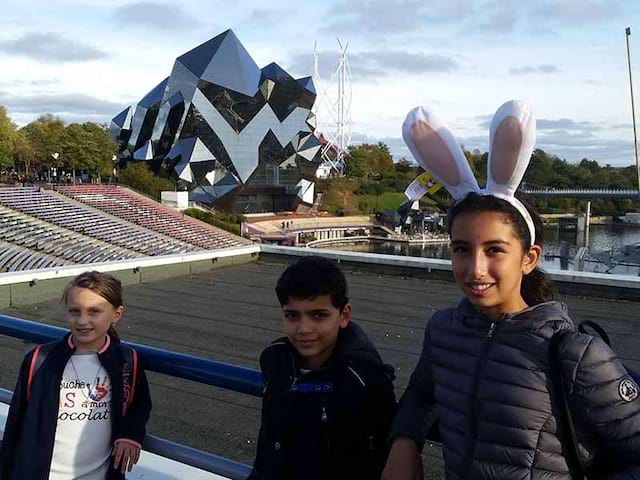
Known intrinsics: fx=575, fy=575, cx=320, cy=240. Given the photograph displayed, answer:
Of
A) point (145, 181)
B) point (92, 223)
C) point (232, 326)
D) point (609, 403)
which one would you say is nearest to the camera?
point (609, 403)

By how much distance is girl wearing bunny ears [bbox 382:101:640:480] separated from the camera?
1.27 m

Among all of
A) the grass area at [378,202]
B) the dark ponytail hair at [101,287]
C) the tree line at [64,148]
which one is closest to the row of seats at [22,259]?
the dark ponytail hair at [101,287]

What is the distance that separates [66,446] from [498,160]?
1.86 meters

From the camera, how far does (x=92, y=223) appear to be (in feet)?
104

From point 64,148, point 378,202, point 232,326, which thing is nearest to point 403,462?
point 232,326

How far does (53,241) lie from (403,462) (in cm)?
2816

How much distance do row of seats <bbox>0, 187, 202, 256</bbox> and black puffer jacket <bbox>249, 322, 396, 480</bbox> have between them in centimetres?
2737

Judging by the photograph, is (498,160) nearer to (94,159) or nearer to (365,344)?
(365,344)

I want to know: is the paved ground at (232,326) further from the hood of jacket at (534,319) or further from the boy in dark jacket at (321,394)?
the hood of jacket at (534,319)

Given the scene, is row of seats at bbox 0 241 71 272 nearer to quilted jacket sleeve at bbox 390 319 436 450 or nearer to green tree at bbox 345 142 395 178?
quilted jacket sleeve at bbox 390 319 436 450

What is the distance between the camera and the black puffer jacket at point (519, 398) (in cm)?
126

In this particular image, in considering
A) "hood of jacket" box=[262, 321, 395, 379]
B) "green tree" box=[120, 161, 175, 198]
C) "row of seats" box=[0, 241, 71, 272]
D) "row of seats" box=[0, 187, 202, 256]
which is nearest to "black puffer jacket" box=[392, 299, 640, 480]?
"hood of jacket" box=[262, 321, 395, 379]

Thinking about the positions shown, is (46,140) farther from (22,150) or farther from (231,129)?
(231,129)

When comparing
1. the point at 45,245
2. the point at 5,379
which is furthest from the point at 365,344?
the point at 45,245
